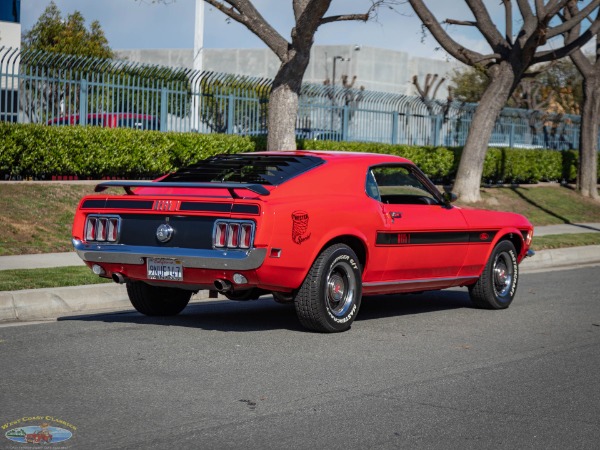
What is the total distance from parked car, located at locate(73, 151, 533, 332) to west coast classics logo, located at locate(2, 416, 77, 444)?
8.83 feet

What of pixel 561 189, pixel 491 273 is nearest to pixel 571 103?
pixel 561 189

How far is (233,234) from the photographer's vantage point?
8.15 meters

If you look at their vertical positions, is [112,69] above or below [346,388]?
above

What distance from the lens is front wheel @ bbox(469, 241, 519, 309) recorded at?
35.5ft

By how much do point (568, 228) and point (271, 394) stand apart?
60.3ft

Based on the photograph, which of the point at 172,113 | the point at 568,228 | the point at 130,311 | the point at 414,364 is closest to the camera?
the point at 414,364

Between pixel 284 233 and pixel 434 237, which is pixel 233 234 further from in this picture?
pixel 434 237

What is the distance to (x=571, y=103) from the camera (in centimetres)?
6550

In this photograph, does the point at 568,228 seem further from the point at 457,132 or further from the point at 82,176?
the point at 82,176

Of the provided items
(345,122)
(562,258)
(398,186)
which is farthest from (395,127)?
(398,186)

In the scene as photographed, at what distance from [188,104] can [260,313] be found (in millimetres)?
12385

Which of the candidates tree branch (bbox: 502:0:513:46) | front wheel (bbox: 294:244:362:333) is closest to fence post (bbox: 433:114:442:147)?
tree branch (bbox: 502:0:513:46)

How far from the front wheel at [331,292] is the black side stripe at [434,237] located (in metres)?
0.50

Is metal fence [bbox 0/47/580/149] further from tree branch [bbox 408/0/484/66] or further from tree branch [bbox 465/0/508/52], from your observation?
tree branch [bbox 465/0/508/52]
